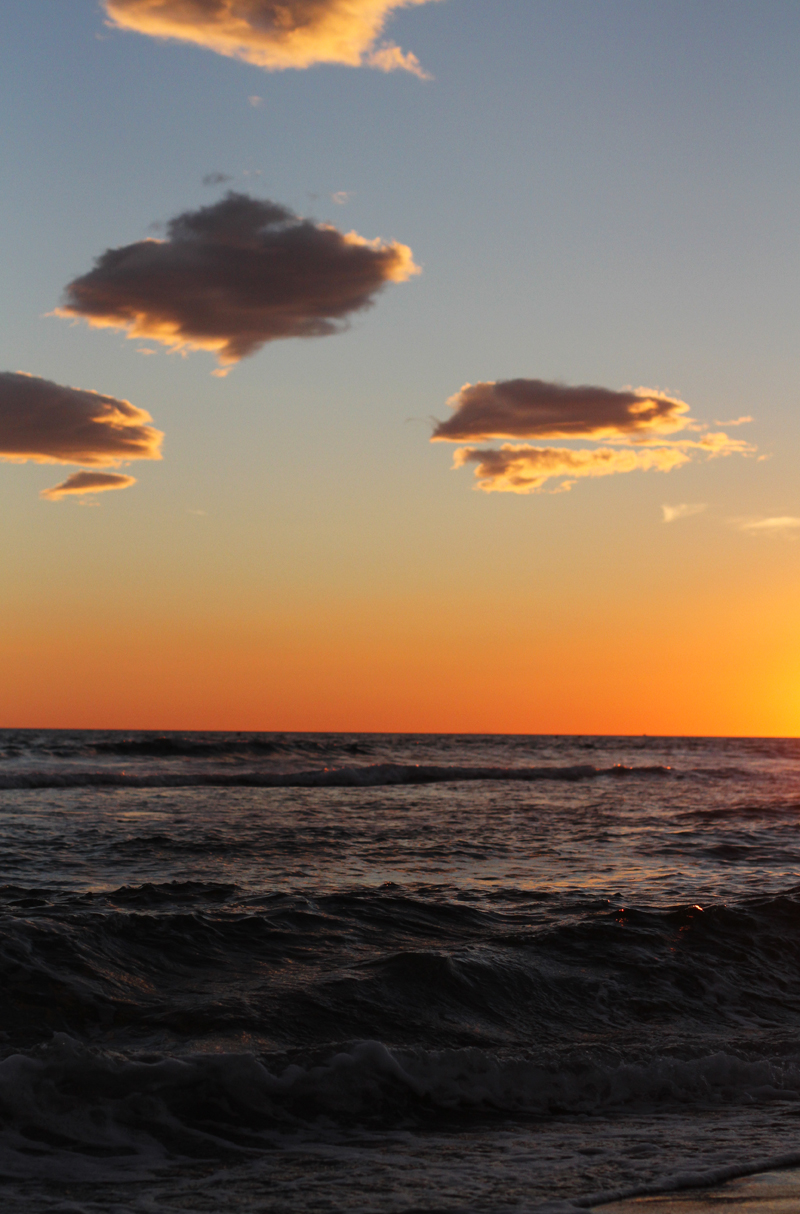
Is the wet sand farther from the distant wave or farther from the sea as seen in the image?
the distant wave

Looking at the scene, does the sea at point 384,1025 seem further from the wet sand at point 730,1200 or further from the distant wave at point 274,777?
the distant wave at point 274,777

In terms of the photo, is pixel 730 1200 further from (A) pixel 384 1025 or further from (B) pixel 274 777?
(B) pixel 274 777

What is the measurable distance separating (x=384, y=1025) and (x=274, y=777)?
3100 cm

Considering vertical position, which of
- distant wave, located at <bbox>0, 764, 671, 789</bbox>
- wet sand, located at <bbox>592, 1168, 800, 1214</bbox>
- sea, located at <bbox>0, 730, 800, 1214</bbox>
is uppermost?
wet sand, located at <bbox>592, 1168, 800, 1214</bbox>

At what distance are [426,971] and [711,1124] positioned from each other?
3114mm

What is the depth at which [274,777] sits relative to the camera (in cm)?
3797

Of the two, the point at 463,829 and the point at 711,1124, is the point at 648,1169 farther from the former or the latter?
the point at 463,829

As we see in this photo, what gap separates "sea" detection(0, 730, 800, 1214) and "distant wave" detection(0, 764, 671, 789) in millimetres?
16811

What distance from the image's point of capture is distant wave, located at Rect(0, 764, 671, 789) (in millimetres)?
32594

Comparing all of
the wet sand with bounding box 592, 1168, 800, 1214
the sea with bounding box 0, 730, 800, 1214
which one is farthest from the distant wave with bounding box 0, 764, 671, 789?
the wet sand with bounding box 592, 1168, 800, 1214

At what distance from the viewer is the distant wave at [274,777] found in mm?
32594

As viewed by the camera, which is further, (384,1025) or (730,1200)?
(384,1025)

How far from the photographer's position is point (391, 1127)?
5965 millimetres

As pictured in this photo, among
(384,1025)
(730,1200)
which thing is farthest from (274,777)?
(730,1200)
